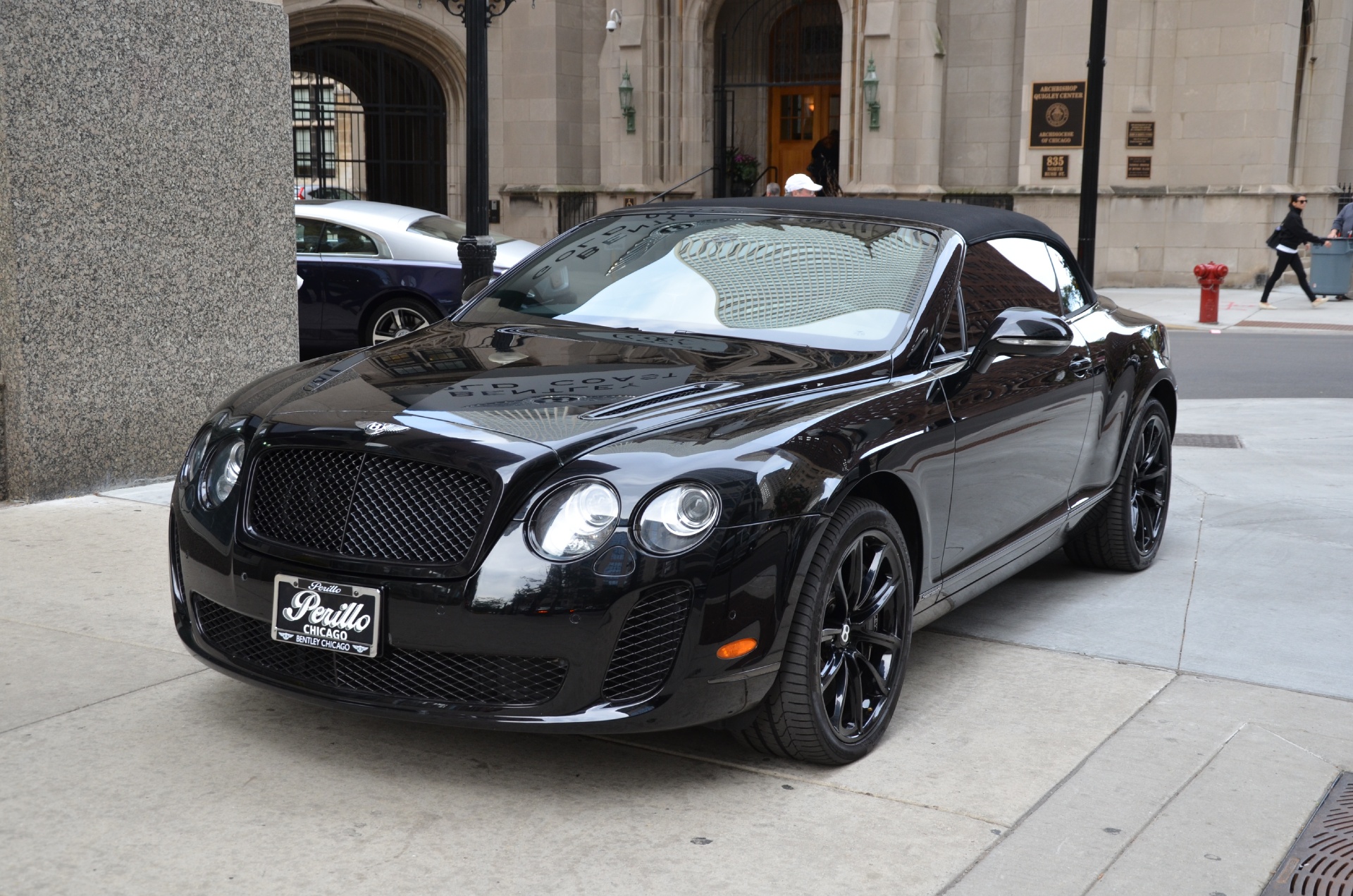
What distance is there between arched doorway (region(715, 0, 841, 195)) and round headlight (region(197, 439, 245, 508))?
23.9 meters

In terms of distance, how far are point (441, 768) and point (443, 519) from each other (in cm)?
75

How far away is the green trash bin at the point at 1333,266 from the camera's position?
22.6m

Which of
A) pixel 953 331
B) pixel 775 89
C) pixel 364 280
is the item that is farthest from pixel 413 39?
pixel 953 331

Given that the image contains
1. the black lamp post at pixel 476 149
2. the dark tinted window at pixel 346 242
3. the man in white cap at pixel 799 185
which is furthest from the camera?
the man in white cap at pixel 799 185

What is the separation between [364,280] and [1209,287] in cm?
1215

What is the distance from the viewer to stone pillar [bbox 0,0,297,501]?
6.62 meters

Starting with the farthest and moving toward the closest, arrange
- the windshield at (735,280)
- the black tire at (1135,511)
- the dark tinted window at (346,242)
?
1. the dark tinted window at (346,242)
2. the black tire at (1135,511)
3. the windshield at (735,280)

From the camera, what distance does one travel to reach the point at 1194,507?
7473 mm

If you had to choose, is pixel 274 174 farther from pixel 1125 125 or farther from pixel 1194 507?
pixel 1125 125

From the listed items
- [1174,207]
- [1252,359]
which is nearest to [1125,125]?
[1174,207]

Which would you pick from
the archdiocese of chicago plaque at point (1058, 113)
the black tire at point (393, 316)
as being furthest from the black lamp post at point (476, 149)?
the archdiocese of chicago plaque at point (1058, 113)

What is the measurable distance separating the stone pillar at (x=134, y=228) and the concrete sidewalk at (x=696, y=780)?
1734mm

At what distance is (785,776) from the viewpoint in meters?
3.76

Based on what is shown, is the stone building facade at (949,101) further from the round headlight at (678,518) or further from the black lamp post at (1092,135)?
the round headlight at (678,518)
